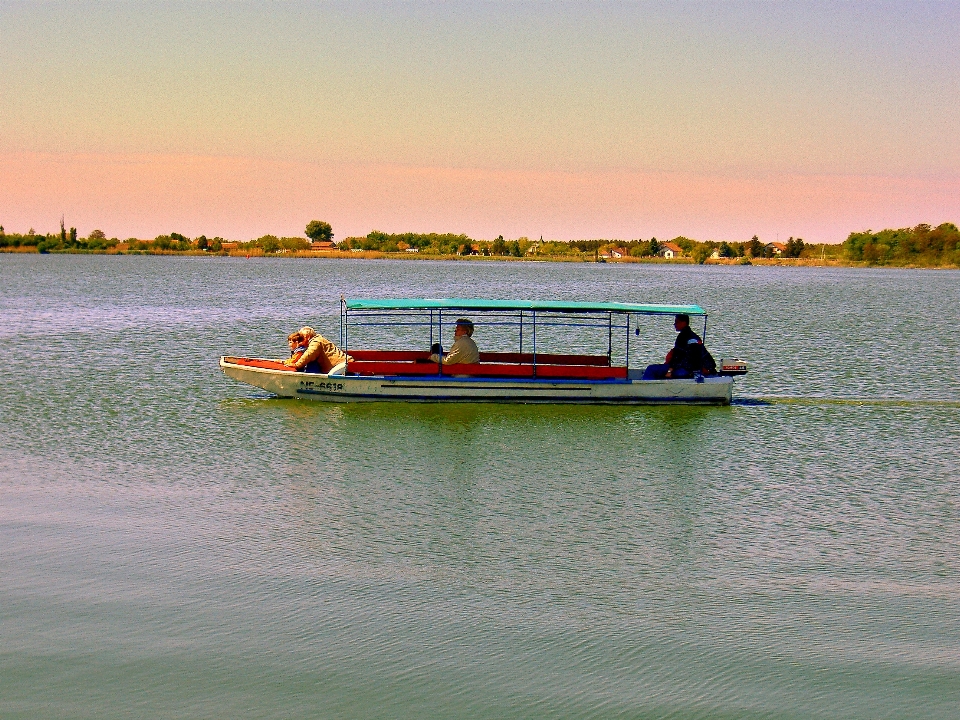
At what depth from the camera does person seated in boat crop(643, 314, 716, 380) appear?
2517 cm

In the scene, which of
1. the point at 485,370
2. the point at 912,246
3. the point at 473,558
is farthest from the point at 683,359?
the point at 912,246

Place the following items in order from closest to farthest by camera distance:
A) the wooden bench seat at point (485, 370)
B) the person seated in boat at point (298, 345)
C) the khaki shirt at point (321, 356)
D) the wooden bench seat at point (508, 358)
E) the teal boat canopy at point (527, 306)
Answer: the wooden bench seat at point (485, 370) < the teal boat canopy at point (527, 306) < the khaki shirt at point (321, 356) < the person seated in boat at point (298, 345) < the wooden bench seat at point (508, 358)

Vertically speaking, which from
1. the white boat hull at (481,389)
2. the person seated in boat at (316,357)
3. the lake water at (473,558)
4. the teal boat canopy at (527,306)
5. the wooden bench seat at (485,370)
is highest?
the teal boat canopy at (527,306)

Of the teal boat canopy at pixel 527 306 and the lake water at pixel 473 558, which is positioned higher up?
the teal boat canopy at pixel 527 306

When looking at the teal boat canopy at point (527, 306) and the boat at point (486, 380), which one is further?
the teal boat canopy at point (527, 306)

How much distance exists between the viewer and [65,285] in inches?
3597

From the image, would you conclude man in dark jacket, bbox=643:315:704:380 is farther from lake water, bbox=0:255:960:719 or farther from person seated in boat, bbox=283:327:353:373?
person seated in boat, bbox=283:327:353:373

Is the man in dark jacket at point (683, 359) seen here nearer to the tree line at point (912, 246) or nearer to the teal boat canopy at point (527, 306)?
the teal boat canopy at point (527, 306)

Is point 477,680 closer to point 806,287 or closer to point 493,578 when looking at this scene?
point 493,578

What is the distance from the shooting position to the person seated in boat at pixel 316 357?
982 inches

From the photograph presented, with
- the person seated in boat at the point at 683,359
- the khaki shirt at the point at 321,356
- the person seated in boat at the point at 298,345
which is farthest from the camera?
the person seated in boat at the point at 298,345

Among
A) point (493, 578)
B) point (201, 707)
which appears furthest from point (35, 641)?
point (493, 578)

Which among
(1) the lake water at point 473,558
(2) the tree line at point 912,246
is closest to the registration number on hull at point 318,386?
(1) the lake water at point 473,558

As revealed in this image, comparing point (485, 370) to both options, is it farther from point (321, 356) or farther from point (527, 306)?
point (321, 356)
